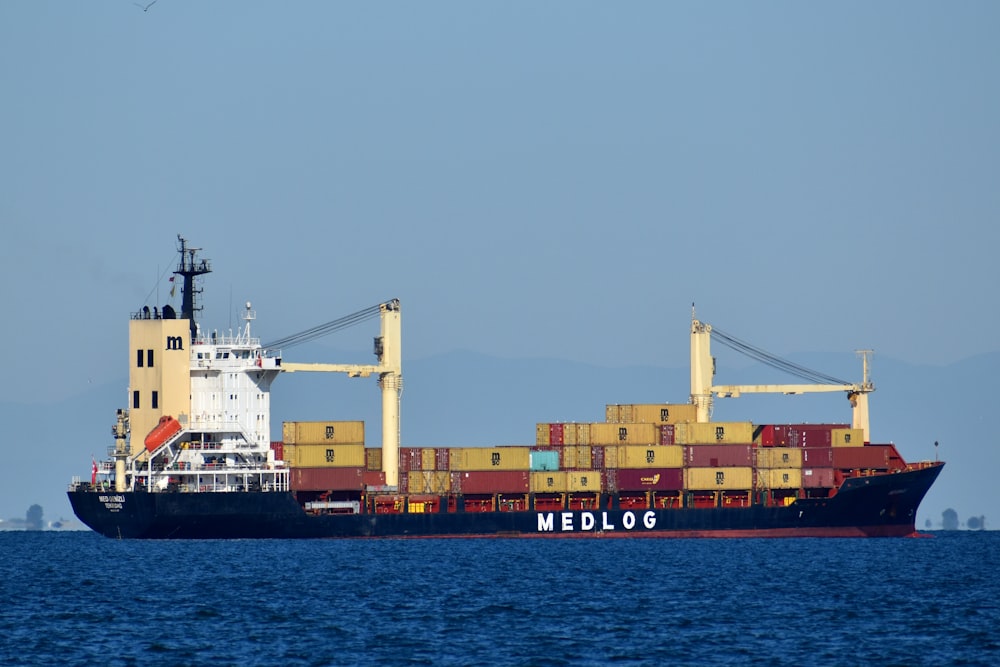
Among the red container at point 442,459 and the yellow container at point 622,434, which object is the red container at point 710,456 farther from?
the red container at point 442,459

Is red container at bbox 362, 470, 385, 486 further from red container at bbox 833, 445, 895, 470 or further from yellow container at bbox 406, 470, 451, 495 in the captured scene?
red container at bbox 833, 445, 895, 470

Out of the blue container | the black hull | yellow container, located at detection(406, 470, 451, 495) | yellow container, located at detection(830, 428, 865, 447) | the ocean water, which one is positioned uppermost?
yellow container, located at detection(830, 428, 865, 447)

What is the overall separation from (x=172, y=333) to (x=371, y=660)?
4162 centimetres

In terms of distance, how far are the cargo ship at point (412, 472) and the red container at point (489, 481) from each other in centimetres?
5

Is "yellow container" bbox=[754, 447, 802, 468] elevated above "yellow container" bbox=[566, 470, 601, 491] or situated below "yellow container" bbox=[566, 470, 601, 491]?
above

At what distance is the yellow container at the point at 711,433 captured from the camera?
3211 inches

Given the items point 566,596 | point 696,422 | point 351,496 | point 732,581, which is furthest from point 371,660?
point 696,422

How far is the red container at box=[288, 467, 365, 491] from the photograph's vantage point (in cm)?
7788

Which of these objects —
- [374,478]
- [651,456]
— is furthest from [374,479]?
[651,456]

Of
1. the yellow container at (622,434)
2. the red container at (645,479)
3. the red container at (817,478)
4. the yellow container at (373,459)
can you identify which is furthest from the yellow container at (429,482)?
the red container at (817,478)

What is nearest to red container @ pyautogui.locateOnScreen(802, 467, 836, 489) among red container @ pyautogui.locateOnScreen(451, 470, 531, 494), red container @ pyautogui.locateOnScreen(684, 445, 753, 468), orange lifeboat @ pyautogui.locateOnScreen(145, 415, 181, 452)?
red container @ pyautogui.locateOnScreen(684, 445, 753, 468)

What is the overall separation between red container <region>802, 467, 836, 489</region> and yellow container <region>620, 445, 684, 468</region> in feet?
21.5

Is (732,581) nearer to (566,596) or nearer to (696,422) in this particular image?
(566,596)

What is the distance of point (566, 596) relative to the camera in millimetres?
52969
